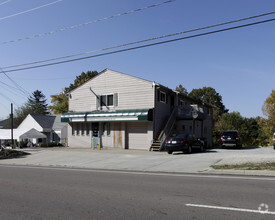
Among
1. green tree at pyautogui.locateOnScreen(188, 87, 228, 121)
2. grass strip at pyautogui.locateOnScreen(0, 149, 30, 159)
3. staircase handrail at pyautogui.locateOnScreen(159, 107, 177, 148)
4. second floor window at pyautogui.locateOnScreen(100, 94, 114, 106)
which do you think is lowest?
grass strip at pyautogui.locateOnScreen(0, 149, 30, 159)

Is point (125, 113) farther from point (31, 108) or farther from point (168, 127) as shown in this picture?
point (31, 108)

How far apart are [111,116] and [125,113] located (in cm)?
147

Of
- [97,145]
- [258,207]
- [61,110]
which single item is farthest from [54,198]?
[61,110]

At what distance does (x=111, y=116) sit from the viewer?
2470 centimetres

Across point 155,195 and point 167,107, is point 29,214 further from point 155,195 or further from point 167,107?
point 167,107

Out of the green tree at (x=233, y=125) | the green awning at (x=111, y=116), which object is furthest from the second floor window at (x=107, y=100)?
the green tree at (x=233, y=125)

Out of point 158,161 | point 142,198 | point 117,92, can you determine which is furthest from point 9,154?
point 142,198

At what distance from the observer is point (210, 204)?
596 centimetres

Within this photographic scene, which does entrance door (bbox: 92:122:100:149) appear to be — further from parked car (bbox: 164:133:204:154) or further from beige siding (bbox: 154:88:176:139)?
parked car (bbox: 164:133:204:154)

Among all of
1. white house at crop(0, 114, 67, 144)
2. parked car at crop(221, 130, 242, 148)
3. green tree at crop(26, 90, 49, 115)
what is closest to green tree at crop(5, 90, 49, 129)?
green tree at crop(26, 90, 49, 115)

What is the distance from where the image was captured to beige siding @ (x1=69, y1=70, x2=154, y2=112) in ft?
78.8

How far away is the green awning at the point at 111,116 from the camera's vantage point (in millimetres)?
22922

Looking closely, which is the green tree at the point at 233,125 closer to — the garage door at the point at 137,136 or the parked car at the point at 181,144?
the garage door at the point at 137,136

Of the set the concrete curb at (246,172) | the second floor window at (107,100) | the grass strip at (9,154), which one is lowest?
the grass strip at (9,154)
